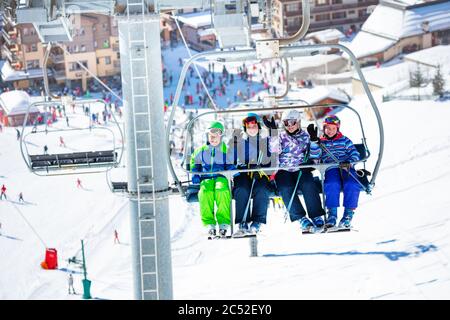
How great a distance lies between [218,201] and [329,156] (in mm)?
727

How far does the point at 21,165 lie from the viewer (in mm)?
25281

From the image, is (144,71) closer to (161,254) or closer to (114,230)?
(161,254)

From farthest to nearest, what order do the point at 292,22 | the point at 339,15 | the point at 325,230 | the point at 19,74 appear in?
the point at 339,15
the point at 292,22
the point at 19,74
the point at 325,230

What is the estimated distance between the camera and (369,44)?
34438mm

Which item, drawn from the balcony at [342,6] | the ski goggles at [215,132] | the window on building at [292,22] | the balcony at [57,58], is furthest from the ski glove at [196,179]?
the balcony at [342,6]

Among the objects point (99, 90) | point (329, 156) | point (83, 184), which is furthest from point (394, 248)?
point (99, 90)

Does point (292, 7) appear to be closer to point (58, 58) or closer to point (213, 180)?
point (58, 58)

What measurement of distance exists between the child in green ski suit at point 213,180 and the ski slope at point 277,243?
24.7 feet

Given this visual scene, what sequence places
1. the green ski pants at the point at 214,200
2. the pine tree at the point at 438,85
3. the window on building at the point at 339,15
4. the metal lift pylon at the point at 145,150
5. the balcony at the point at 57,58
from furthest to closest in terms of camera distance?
1. the window on building at the point at 339,15
2. the balcony at the point at 57,58
3. the pine tree at the point at 438,85
4. the green ski pants at the point at 214,200
5. the metal lift pylon at the point at 145,150

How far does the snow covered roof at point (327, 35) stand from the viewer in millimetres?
36244

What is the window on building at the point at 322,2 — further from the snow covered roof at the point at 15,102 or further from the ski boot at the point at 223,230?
the ski boot at the point at 223,230

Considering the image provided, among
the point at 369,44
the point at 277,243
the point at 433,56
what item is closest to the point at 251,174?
the point at 277,243

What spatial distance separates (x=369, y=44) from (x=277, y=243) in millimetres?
18493

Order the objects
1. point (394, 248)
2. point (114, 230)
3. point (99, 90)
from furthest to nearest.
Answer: point (99, 90) < point (114, 230) < point (394, 248)
